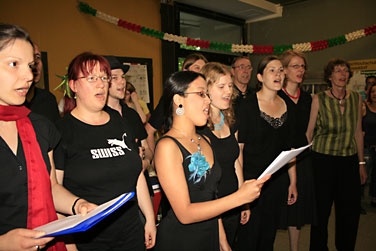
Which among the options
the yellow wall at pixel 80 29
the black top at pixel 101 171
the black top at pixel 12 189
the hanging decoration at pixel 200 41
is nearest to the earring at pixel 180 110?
the black top at pixel 101 171

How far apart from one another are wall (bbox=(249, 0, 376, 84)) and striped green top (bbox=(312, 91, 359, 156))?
3.40 meters

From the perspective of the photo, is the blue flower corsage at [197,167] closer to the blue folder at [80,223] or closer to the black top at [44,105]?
the blue folder at [80,223]

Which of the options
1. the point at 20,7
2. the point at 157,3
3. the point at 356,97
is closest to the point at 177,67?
the point at 157,3

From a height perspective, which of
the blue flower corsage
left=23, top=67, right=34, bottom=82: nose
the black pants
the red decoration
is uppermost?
the red decoration

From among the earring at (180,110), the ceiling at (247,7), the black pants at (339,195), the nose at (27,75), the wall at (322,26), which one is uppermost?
the ceiling at (247,7)

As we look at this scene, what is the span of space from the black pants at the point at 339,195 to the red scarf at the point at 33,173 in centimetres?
226

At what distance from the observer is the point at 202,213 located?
4.30ft

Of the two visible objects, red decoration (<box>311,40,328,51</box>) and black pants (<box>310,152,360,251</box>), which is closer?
black pants (<box>310,152,360,251</box>)

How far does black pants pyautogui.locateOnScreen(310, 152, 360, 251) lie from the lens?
2545 millimetres

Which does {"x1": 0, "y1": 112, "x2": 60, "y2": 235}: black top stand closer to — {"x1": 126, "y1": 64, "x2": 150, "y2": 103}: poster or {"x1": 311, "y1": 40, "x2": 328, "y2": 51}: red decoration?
{"x1": 126, "y1": 64, "x2": 150, "y2": 103}: poster

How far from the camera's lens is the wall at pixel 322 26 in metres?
5.24

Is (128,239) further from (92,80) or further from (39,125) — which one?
(92,80)

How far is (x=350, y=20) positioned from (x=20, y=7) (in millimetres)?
5560

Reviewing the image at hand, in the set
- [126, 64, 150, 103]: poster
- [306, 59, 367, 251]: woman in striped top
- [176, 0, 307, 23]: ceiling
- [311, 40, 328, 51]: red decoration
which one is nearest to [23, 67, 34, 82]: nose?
[306, 59, 367, 251]: woman in striped top
